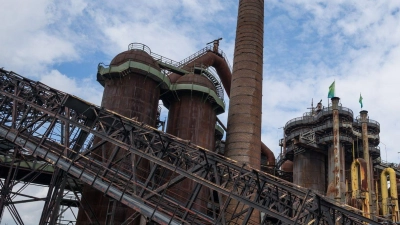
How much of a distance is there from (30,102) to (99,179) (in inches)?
194

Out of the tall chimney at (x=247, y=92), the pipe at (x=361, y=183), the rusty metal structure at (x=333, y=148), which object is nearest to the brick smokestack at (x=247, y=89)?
the tall chimney at (x=247, y=92)

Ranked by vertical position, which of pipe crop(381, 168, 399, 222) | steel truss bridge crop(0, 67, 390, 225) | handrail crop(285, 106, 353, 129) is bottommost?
steel truss bridge crop(0, 67, 390, 225)

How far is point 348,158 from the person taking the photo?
133 feet

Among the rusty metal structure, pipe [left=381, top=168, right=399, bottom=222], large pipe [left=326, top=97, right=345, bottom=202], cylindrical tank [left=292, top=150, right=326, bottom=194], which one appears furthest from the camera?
cylindrical tank [left=292, top=150, right=326, bottom=194]

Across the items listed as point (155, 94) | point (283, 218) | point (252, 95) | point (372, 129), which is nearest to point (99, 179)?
point (283, 218)

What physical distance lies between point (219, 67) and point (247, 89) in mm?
8492

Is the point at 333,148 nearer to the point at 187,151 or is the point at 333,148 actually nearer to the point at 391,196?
the point at 391,196

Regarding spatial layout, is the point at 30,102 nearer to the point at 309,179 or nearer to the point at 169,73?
the point at 169,73

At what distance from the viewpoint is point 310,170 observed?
39156 mm

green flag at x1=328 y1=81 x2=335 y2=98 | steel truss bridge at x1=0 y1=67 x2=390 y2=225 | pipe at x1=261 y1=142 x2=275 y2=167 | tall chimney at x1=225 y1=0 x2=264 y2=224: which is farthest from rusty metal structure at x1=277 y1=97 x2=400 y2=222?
steel truss bridge at x1=0 y1=67 x2=390 y2=225

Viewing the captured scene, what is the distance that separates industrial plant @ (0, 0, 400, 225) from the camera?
16984mm

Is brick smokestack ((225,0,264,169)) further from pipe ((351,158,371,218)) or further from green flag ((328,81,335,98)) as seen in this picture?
green flag ((328,81,335,98))

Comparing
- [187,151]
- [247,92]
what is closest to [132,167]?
[187,151]

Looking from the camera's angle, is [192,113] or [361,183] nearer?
[192,113]
